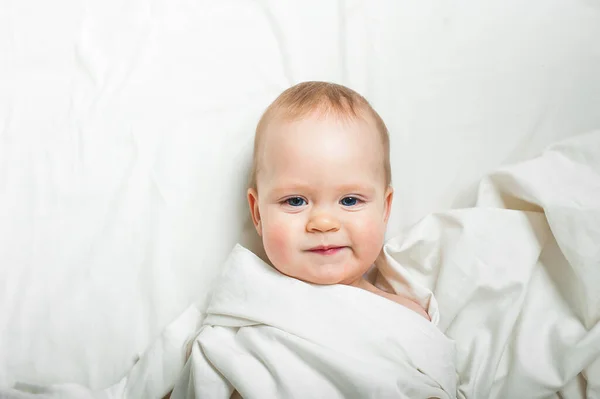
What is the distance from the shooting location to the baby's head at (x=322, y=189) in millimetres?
1111

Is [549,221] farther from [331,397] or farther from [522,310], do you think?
[331,397]

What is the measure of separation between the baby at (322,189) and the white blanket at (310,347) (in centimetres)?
5

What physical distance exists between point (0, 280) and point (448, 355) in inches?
34.9

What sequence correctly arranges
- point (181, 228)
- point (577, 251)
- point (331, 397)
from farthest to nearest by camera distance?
point (181, 228) → point (577, 251) → point (331, 397)

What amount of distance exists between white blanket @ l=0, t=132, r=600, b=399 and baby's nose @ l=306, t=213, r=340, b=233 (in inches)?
4.3

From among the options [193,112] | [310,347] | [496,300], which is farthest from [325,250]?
[193,112]

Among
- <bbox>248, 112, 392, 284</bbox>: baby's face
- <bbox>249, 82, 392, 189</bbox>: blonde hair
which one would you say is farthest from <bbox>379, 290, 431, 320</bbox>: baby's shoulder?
<bbox>249, 82, 392, 189</bbox>: blonde hair

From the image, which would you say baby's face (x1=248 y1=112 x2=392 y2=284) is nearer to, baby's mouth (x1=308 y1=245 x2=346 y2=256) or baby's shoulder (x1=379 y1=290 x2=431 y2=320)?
baby's mouth (x1=308 y1=245 x2=346 y2=256)

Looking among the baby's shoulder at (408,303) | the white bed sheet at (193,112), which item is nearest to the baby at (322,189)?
the baby's shoulder at (408,303)

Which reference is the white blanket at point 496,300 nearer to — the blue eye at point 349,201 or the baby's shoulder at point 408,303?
the baby's shoulder at point 408,303

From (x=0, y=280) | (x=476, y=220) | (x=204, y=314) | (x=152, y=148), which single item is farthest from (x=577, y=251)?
(x=0, y=280)

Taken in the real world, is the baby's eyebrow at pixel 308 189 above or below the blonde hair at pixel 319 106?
below

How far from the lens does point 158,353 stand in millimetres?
1196

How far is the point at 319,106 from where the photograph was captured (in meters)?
1.16
